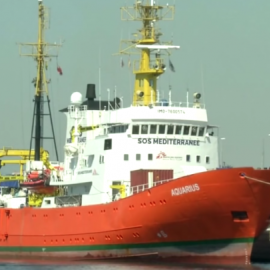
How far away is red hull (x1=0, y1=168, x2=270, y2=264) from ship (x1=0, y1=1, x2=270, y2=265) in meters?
0.04

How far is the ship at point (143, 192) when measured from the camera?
41.0 metres

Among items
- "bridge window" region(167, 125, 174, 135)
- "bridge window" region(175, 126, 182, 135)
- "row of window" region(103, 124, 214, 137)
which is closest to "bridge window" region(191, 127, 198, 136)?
"row of window" region(103, 124, 214, 137)

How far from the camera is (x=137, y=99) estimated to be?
47.5m

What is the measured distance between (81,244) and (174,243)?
5348mm

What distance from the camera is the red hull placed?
4059 cm

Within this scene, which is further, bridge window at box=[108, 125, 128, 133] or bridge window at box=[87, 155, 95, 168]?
bridge window at box=[87, 155, 95, 168]

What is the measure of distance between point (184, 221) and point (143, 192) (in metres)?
2.18

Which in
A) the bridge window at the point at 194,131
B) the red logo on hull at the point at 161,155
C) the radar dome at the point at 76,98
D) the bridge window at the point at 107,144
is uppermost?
the radar dome at the point at 76,98

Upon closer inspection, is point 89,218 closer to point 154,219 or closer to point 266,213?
point 154,219

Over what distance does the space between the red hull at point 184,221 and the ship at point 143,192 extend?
0.04 meters

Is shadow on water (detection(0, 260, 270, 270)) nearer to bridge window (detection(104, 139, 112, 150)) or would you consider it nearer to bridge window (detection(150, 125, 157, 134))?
bridge window (detection(104, 139, 112, 150))

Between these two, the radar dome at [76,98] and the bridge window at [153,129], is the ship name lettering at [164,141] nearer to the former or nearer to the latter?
the bridge window at [153,129]

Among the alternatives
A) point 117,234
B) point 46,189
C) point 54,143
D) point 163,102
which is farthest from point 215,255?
point 54,143

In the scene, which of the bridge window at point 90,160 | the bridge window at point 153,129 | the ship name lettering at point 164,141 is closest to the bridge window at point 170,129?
the ship name lettering at point 164,141
